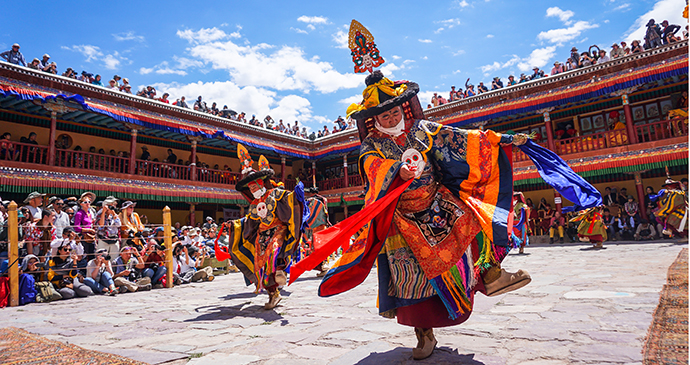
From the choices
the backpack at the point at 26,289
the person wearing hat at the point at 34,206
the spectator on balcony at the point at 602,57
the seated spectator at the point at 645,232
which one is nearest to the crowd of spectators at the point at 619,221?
the seated spectator at the point at 645,232

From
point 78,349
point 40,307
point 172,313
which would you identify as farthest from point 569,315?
point 40,307

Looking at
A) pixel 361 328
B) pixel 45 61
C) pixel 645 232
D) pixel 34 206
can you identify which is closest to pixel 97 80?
pixel 45 61

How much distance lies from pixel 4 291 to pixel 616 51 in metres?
17.4

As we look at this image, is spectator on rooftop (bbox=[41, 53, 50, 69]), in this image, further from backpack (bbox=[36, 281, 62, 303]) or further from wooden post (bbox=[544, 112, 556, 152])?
wooden post (bbox=[544, 112, 556, 152])

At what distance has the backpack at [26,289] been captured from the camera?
6094 mm

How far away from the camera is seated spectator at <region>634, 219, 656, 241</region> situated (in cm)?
1204

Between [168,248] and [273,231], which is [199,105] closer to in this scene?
[168,248]

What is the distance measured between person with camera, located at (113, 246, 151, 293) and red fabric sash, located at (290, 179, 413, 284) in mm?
6190

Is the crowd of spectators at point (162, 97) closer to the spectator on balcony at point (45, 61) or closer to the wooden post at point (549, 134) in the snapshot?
the spectator on balcony at point (45, 61)

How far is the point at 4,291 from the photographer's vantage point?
19.3ft

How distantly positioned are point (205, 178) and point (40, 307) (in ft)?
36.7

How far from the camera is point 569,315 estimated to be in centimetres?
309

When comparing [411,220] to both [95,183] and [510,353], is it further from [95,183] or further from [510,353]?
[95,183]

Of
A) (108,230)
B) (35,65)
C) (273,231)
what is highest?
(35,65)
